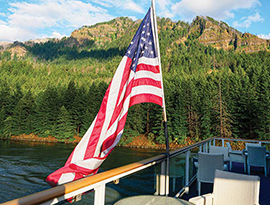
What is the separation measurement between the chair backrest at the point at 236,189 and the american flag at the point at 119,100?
1.19m

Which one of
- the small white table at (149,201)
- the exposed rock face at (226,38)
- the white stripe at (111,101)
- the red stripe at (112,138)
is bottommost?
the small white table at (149,201)

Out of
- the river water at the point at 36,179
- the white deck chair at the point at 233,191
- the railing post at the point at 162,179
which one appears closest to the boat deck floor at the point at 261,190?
the railing post at the point at 162,179

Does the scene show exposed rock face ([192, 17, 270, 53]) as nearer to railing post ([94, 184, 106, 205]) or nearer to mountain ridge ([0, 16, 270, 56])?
mountain ridge ([0, 16, 270, 56])

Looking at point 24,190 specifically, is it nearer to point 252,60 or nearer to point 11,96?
point 11,96

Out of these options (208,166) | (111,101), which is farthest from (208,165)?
(111,101)

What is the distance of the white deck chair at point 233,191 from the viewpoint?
2.18 m

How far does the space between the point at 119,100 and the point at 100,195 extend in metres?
1.30

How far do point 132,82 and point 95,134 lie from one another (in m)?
0.85

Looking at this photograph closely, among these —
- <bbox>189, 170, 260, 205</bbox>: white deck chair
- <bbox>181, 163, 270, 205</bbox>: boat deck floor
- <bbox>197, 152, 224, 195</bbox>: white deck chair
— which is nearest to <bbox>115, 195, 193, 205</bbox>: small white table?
<bbox>189, 170, 260, 205</bbox>: white deck chair

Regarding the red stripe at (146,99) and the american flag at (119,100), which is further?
the red stripe at (146,99)

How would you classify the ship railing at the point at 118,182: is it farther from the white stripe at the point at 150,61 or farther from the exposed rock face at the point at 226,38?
the exposed rock face at the point at 226,38

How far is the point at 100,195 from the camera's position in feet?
5.18

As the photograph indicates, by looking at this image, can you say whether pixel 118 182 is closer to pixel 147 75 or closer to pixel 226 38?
pixel 147 75

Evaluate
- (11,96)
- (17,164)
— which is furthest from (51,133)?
(17,164)
